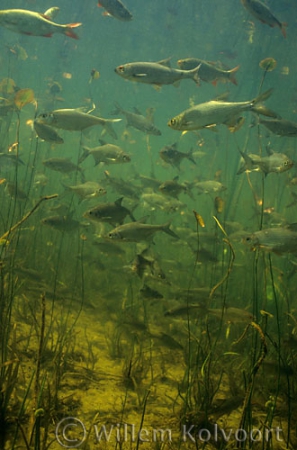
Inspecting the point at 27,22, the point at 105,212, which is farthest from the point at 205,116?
the point at 27,22

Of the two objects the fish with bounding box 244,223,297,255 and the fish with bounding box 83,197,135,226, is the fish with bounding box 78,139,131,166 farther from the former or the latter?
the fish with bounding box 244,223,297,255

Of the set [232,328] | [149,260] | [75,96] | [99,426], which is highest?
[149,260]

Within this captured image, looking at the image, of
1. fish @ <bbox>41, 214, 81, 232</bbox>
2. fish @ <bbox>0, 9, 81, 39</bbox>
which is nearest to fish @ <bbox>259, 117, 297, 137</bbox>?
fish @ <bbox>0, 9, 81, 39</bbox>

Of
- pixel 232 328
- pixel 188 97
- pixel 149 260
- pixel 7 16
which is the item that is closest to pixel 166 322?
pixel 232 328

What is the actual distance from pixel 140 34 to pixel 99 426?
3158 centimetres

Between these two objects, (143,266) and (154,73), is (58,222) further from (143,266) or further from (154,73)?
(154,73)

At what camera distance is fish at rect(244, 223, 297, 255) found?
3.63m

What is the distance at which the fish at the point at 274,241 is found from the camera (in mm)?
3628

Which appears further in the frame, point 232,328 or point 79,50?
point 79,50

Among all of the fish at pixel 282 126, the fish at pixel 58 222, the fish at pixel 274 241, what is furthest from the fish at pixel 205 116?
the fish at pixel 58 222

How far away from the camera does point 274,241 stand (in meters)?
3.67

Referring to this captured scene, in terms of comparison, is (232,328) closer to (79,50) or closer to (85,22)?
(85,22)

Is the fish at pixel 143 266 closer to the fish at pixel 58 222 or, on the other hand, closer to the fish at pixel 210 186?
the fish at pixel 58 222

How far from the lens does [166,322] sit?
18.1 ft
